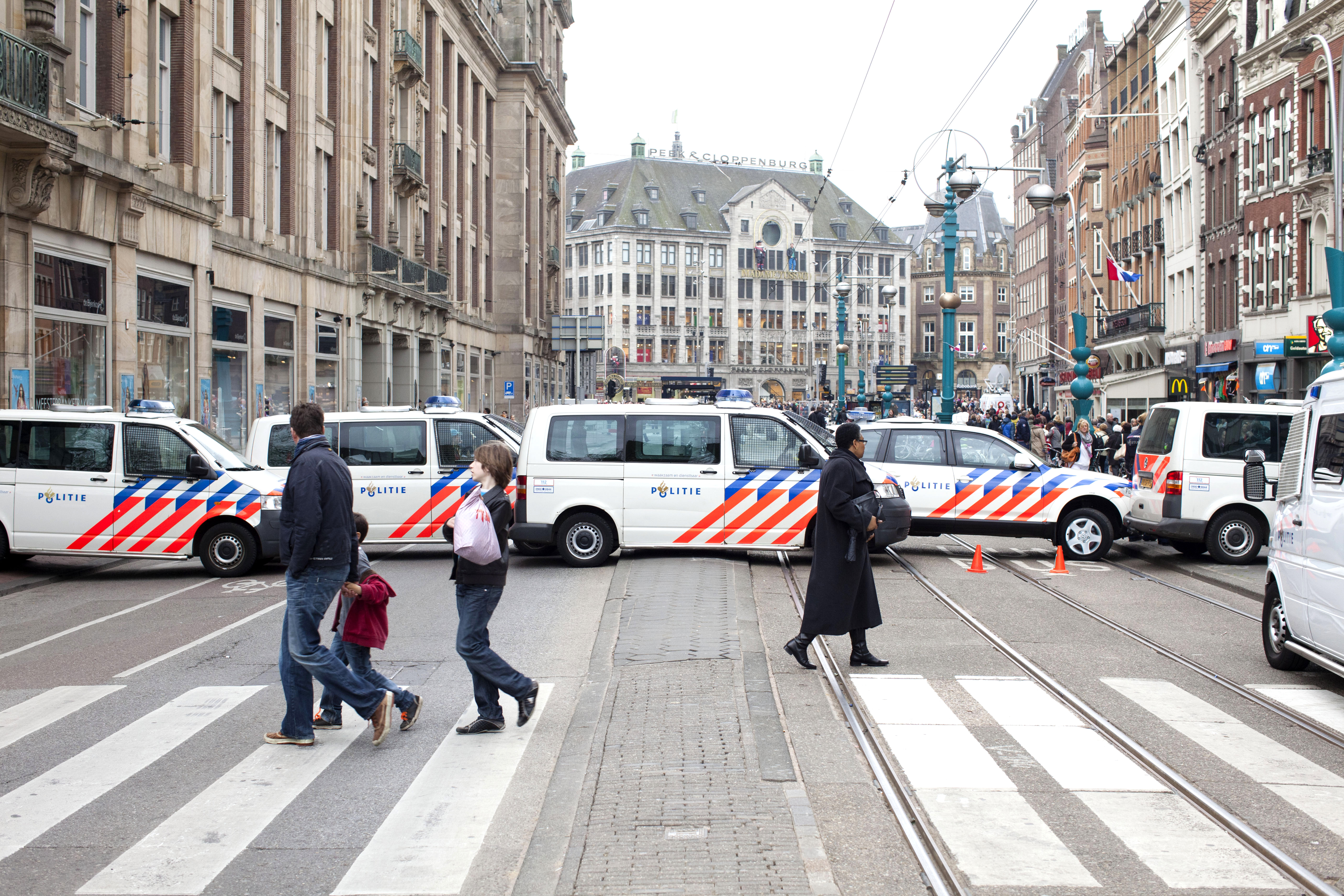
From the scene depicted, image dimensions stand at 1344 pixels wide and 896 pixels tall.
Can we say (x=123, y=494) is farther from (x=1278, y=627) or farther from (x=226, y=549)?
(x=1278, y=627)

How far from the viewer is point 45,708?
27.3 feet

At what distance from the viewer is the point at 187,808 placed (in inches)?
240

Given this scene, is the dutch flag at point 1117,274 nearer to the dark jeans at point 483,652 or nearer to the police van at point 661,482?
the police van at point 661,482

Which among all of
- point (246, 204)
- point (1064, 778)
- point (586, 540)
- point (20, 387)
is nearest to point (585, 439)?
point (586, 540)

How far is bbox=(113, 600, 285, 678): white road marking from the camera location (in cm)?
962

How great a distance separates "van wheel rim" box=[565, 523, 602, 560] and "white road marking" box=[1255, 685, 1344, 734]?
8.29 m

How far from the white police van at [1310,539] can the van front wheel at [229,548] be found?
10855 millimetres

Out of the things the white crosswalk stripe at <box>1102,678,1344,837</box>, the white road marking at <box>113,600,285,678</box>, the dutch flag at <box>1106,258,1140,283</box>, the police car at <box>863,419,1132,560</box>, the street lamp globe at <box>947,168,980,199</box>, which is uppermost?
the dutch flag at <box>1106,258,1140,283</box>

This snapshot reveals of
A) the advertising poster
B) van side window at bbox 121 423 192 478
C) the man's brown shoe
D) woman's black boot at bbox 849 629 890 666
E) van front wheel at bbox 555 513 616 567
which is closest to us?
the man's brown shoe

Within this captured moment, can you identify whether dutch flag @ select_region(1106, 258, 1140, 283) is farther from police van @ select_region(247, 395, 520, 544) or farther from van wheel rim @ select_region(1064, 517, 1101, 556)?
police van @ select_region(247, 395, 520, 544)

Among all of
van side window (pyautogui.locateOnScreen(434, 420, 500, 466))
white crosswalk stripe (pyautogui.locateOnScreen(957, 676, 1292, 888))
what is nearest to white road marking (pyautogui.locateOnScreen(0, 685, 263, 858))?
white crosswalk stripe (pyautogui.locateOnScreen(957, 676, 1292, 888))

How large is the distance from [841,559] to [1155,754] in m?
2.78

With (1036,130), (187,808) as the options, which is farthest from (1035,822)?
(1036,130)

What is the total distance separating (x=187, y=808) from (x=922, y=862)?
3383 millimetres
